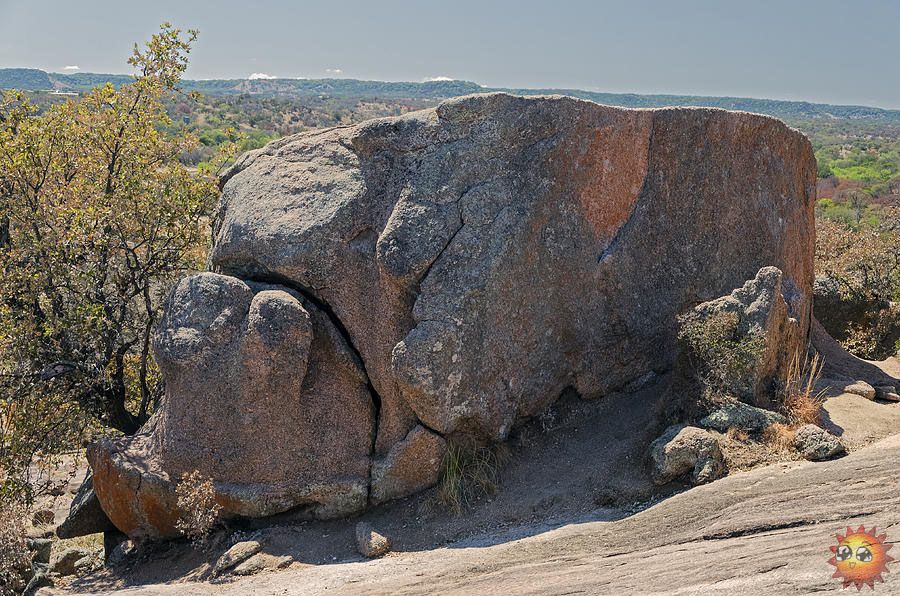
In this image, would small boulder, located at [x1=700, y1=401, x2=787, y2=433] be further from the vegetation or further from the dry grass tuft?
the dry grass tuft

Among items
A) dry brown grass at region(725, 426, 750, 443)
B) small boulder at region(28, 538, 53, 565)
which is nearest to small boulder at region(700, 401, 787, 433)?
dry brown grass at region(725, 426, 750, 443)

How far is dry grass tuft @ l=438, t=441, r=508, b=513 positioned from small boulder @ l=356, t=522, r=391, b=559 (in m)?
0.81

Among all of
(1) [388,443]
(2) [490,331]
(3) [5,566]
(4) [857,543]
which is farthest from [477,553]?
(3) [5,566]

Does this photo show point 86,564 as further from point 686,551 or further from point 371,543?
point 686,551

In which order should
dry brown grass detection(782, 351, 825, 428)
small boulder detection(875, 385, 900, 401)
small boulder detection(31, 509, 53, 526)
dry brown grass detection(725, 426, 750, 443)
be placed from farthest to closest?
small boulder detection(31, 509, 53, 526) → small boulder detection(875, 385, 900, 401) → dry brown grass detection(782, 351, 825, 428) → dry brown grass detection(725, 426, 750, 443)

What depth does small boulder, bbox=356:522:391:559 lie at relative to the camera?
800 cm

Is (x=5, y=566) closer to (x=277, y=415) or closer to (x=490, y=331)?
(x=277, y=415)

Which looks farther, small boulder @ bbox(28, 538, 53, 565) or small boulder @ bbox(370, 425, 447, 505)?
small boulder @ bbox(28, 538, 53, 565)

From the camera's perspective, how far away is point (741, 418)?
26.7 ft

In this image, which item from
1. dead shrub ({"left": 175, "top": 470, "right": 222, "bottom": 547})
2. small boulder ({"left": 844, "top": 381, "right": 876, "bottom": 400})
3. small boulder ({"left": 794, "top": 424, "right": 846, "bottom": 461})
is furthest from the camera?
small boulder ({"left": 844, "top": 381, "right": 876, "bottom": 400})

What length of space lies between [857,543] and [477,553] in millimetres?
3296

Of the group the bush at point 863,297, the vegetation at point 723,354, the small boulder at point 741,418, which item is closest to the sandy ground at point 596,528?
the small boulder at point 741,418

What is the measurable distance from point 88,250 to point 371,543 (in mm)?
5388

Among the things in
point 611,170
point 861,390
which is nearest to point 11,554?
point 611,170
